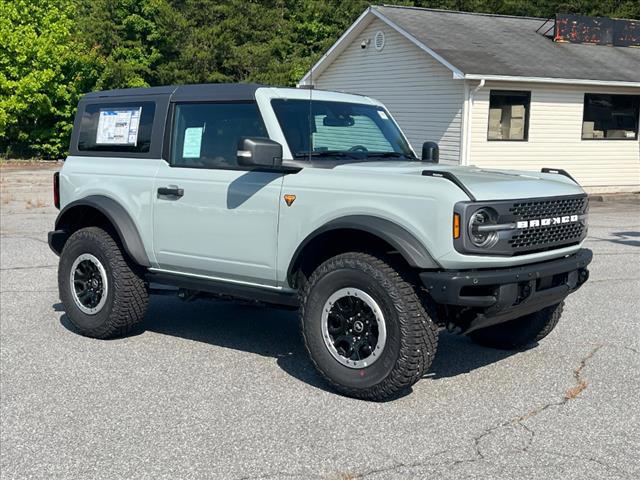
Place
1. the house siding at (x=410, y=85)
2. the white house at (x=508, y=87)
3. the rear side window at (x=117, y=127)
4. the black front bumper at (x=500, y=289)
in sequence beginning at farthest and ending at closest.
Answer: the house siding at (x=410, y=85) < the white house at (x=508, y=87) < the rear side window at (x=117, y=127) < the black front bumper at (x=500, y=289)

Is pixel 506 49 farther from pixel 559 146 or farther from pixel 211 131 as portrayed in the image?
pixel 211 131

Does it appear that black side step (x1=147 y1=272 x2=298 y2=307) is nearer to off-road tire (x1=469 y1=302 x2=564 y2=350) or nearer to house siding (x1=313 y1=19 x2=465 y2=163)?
off-road tire (x1=469 y1=302 x2=564 y2=350)

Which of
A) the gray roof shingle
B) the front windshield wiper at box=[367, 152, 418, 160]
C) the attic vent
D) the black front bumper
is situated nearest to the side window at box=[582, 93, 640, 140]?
the gray roof shingle

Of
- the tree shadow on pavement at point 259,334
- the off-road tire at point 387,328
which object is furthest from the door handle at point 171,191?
the off-road tire at point 387,328

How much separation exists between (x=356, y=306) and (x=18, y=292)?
484 cm

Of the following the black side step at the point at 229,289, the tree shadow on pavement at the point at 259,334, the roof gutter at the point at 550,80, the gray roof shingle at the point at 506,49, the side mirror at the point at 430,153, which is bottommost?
the tree shadow on pavement at the point at 259,334

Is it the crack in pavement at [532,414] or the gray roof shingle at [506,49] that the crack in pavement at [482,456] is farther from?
the gray roof shingle at [506,49]

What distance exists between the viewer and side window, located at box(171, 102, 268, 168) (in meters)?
6.03

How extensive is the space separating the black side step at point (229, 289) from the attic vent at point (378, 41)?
1701 centimetres

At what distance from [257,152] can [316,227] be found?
628 millimetres

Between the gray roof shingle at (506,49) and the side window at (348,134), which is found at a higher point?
the gray roof shingle at (506,49)

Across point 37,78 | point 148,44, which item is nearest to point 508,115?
point 37,78

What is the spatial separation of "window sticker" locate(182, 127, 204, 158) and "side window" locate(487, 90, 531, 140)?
48.1 ft

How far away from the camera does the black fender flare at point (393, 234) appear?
16.1ft
